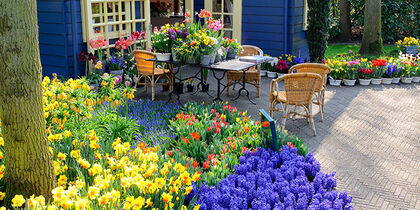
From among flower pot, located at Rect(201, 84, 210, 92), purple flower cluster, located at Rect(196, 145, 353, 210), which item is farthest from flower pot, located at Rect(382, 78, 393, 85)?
purple flower cluster, located at Rect(196, 145, 353, 210)

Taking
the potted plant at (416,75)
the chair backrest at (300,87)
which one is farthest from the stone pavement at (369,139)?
the chair backrest at (300,87)

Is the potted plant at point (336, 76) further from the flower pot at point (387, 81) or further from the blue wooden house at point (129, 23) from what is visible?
the blue wooden house at point (129, 23)

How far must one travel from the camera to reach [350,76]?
9367 millimetres

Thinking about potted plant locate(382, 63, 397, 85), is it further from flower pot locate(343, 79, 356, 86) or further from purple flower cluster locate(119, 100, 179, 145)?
purple flower cluster locate(119, 100, 179, 145)

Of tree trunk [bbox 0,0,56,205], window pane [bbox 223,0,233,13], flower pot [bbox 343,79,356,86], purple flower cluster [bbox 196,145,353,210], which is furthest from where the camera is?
window pane [bbox 223,0,233,13]

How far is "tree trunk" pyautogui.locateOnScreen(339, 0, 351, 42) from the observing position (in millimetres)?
16328

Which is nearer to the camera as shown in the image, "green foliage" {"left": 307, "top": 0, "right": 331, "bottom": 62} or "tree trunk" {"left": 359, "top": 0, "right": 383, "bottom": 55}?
"green foliage" {"left": 307, "top": 0, "right": 331, "bottom": 62}

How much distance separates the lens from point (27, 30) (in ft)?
9.86

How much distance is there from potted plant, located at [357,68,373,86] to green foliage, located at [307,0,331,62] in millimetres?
1132

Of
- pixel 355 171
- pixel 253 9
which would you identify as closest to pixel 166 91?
pixel 253 9

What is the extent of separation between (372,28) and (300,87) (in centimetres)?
707

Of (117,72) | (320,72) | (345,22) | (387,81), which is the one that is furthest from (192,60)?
(345,22)

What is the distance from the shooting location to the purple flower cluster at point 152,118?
16.0 feet

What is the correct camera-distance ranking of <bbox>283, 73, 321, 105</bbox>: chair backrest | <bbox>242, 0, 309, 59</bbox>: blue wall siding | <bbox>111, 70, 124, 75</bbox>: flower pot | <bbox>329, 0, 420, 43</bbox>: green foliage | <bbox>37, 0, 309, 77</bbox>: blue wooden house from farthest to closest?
<bbox>329, 0, 420, 43</bbox>: green foliage
<bbox>242, 0, 309, 59</bbox>: blue wall siding
<bbox>111, 70, 124, 75</bbox>: flower pot
<bbox>37, 0, 309, 77</bbox>: blue wooden house
<bbox>283, 73, 321, 105</bbox>: chair backrest
